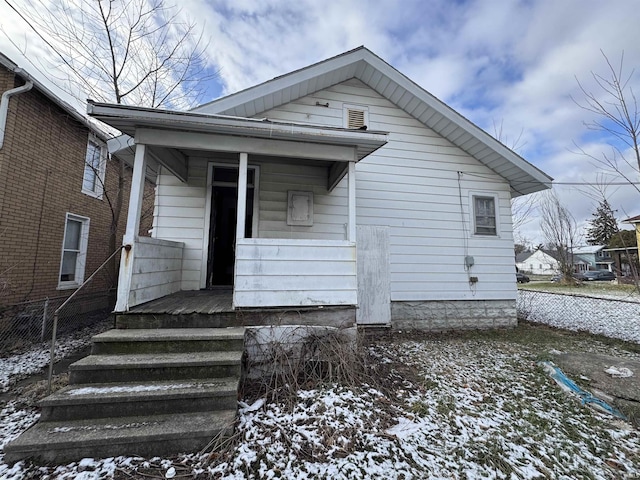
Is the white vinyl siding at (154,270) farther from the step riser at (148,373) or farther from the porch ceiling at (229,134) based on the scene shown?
the porch ceiling at (229,134)

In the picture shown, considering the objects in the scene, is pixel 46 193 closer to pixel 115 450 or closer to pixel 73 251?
pixel 73 251

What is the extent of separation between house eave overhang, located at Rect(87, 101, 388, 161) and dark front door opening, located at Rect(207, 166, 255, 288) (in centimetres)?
176

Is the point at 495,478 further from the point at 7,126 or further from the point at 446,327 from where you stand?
the point at 7,126

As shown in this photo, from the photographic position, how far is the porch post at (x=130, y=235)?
315cm

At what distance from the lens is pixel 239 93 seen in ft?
16.3

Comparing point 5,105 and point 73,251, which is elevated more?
point 5,105

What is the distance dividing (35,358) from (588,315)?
40.5 feet

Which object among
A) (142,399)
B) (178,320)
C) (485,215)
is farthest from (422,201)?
(142,399)

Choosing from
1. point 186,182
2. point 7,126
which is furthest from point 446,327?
point 7,126

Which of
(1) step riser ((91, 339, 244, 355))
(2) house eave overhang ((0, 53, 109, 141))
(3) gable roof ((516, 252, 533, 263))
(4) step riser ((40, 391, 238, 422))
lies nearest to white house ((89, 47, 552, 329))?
(1) step riser ((91, 339, 244, 355))

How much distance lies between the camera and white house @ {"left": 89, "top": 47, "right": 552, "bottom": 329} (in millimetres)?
3623

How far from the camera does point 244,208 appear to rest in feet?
11.9

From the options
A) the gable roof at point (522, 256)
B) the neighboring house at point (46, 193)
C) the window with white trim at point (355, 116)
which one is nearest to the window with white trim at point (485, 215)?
the window with white trim at point (355, 116)

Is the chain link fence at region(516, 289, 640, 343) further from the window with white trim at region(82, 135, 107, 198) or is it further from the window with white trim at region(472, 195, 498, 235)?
the window with white trim at region(82, 135, 107, 198)
